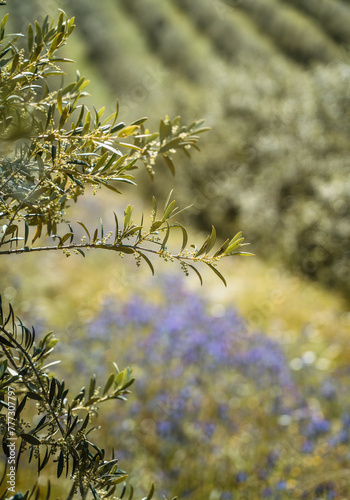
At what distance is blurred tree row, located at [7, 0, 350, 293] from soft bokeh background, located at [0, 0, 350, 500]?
0.12 feet

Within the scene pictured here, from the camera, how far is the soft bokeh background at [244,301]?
2.44m

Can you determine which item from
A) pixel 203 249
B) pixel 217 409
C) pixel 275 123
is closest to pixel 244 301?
pixel 217 409

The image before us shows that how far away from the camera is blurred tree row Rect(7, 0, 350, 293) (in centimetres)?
791

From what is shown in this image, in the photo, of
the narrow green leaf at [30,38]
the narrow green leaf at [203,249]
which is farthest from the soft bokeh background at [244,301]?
the narrow green leaf at [30,38]

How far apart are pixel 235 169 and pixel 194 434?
8.45 metres

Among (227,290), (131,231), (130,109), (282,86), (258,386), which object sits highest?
(130,109)

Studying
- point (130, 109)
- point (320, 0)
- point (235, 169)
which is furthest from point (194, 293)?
point (320, 0)

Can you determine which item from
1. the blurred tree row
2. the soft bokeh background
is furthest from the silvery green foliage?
the blurred tree row

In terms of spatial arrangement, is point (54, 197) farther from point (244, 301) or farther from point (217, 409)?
point (244, 301)

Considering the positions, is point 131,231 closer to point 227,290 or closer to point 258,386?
point 258,386

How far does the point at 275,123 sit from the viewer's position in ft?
32.7

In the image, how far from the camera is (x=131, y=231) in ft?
1.76

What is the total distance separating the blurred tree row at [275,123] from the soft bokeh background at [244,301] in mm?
38

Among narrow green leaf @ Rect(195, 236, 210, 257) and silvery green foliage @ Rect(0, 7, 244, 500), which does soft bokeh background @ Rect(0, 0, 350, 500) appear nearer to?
silvery green foliage @ Rect(0, 7, 244, 500)
